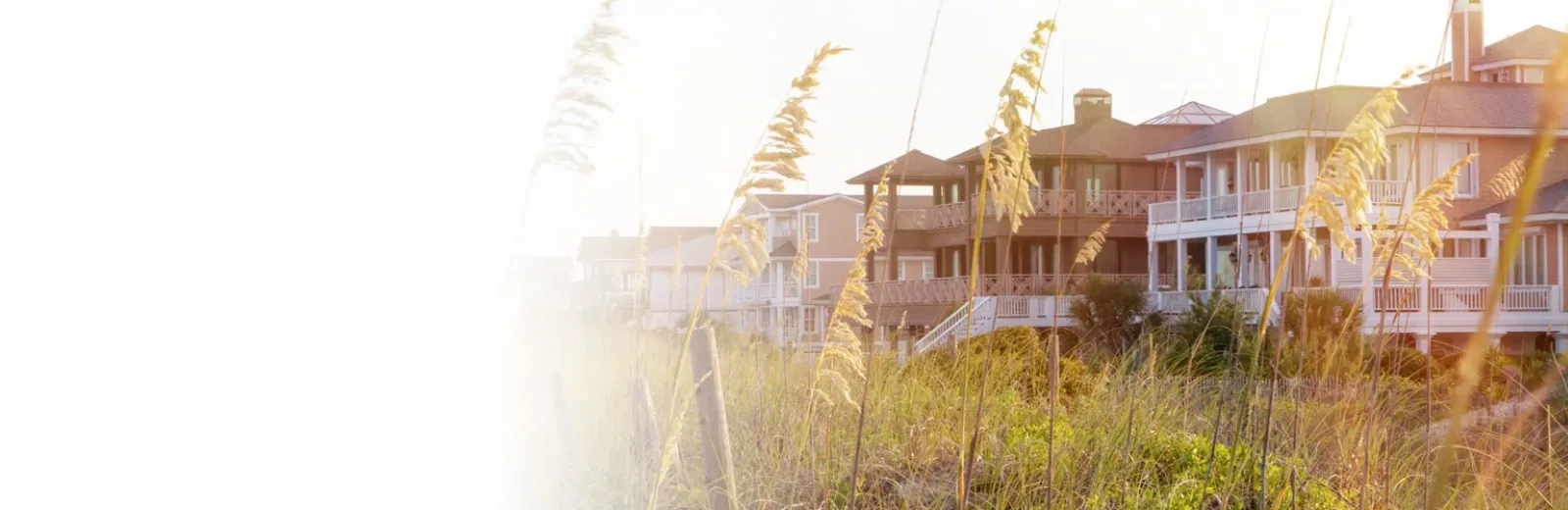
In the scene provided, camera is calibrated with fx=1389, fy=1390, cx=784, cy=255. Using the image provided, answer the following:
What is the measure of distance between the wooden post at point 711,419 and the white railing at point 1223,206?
2659cm

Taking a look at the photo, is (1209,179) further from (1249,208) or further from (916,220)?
(916,220)

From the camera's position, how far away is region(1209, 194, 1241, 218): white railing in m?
29.5

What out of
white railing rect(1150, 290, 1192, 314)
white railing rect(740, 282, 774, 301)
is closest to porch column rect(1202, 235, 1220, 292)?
white railing rect(1150, 290, 1192, 314)

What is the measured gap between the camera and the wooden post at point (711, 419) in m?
4.15

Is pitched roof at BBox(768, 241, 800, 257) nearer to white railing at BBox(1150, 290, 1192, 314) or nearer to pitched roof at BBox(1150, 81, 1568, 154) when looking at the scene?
pitched roof at BBox(1150, 81, 1568, 154)

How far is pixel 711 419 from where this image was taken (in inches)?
172

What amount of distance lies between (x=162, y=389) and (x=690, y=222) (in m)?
2.99

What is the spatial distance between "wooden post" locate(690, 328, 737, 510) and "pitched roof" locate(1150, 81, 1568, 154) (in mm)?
23630

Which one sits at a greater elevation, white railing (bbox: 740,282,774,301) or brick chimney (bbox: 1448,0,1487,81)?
brick chimney (bbox: 1448,0,1487,81)

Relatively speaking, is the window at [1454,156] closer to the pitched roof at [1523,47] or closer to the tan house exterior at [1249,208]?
the tan house exterior at [1249,208]

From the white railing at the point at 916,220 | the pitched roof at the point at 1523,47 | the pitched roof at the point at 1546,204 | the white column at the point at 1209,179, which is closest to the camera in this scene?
the pitched roof at the point at 1546,204

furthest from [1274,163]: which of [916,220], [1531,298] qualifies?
[916,220]

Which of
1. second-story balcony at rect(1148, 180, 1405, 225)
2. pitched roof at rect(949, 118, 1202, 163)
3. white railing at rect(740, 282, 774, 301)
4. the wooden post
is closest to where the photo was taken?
the wooden post

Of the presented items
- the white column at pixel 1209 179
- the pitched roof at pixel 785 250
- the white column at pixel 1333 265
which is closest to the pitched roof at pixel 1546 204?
the white column at pixel 1333 265
